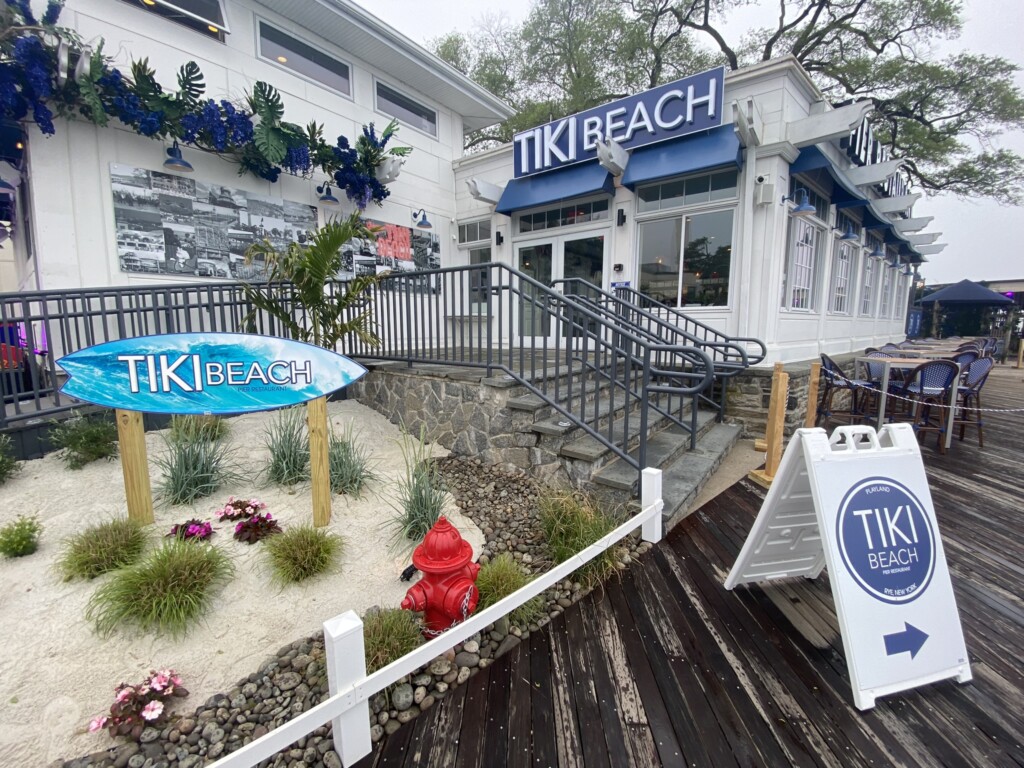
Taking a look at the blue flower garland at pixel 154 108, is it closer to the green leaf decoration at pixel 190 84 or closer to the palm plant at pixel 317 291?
the green leaf decoration at pixel 190 84

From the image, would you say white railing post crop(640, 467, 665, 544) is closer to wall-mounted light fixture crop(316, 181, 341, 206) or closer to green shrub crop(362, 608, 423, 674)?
green shrub crop(362, 608, 423, 674)

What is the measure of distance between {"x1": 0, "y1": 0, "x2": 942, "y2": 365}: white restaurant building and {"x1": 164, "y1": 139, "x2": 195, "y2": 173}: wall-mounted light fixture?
0.44 ft

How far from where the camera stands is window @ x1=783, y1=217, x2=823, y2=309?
5863mm

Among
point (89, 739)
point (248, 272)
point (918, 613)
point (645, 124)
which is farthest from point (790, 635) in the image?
point (248, 272)

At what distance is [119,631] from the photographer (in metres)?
1.94

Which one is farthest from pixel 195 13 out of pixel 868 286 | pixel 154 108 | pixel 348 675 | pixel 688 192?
pixel 868 286

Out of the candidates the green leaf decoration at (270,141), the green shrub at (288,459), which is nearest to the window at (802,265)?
the green shrub at (288,459)

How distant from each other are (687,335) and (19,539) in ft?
15.4

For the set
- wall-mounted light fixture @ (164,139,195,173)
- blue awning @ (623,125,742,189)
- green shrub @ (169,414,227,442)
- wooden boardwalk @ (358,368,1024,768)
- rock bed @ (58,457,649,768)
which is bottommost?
rock bed @ (58,457,649,768)

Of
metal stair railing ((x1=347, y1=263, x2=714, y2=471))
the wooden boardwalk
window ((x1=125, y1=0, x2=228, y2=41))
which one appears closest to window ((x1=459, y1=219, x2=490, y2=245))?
metal stair railing ((x1=347, y1=263, x2=714, y2=471))

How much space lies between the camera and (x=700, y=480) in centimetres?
343

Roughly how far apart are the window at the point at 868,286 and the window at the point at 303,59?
10510 millimetres

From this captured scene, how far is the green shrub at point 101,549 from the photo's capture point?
2.22m

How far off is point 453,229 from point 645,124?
3.89m
